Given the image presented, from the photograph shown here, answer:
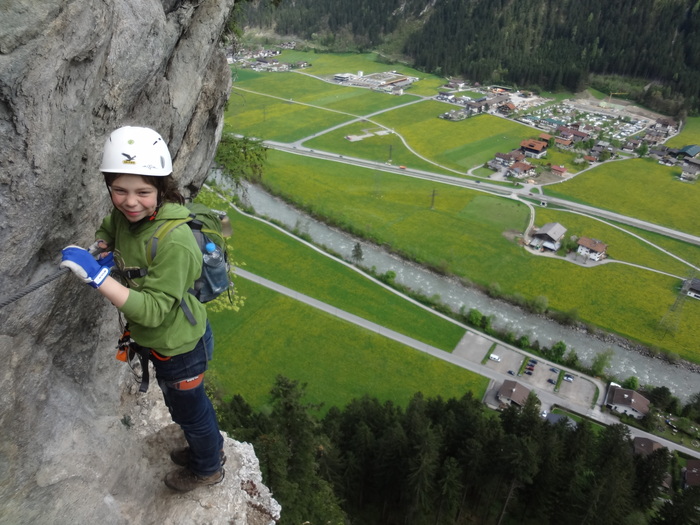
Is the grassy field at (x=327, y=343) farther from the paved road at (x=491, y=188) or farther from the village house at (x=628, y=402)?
the paved road at (x=491, y=188)

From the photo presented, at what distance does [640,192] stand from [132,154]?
7564 cm

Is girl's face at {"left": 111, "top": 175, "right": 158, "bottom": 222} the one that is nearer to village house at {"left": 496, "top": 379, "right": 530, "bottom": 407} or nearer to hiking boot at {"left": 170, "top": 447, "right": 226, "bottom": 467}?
hiking boot at {"left": 170, "top": 447, "right": 226, "bottom": 467}

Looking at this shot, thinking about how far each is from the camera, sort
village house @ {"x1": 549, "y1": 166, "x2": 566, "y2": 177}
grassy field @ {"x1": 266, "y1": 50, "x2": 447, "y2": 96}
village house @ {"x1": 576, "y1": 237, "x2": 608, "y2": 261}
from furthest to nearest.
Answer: grassy field @ {"x1": 266, "y1": 50, "x2": 447, "y2": 96} → village house @ {"x1": 549, "y1": 166, "x2": 566, "y2": 177} → village house @ {"x1": 576, "y1": 237, "x2": 608, "y2": 261}

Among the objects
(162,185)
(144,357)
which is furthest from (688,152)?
(144,357)

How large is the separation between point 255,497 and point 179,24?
833cm

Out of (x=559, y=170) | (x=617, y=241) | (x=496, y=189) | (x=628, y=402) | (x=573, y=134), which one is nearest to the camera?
(x=628, y=402)

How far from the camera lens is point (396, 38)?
488ft

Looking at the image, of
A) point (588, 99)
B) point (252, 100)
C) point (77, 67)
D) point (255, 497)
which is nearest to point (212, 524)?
point (255, 497)

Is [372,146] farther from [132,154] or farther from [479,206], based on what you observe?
[132,154]

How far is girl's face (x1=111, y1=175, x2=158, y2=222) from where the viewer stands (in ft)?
14.5

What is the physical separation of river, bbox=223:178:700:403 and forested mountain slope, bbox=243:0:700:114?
8627 centimetres

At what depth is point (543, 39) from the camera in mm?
128750

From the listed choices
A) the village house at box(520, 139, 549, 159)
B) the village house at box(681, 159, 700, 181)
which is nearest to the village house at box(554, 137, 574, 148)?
the village house at box(520, 139, 549, 159)

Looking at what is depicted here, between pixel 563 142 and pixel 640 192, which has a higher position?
pixel 563 142
